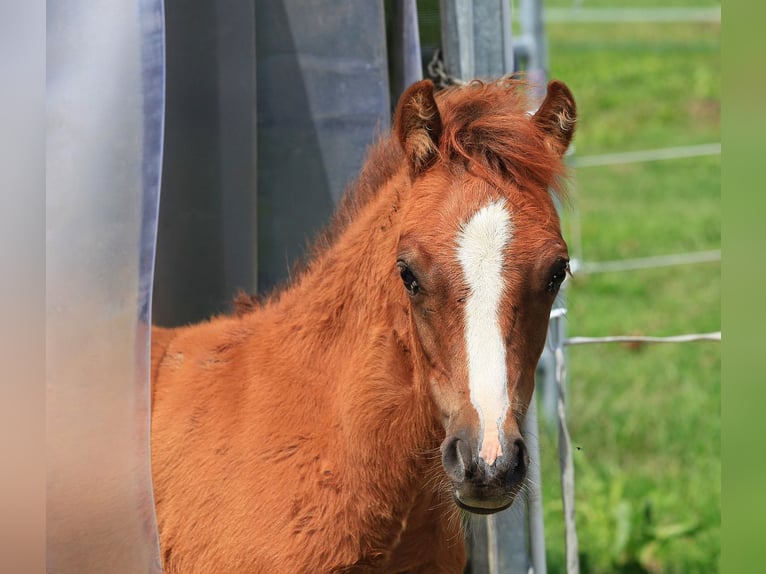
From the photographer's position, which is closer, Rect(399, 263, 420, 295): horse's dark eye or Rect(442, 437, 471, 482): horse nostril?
Rect(442, 437, 471, 482): horse nostril

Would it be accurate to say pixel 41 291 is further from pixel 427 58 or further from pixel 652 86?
pixel 652 86

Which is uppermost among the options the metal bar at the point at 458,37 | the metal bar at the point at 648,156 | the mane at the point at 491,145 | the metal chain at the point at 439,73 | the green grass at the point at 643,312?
the metal bar at the point at 458,37

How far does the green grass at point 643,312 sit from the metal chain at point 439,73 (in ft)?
2.73

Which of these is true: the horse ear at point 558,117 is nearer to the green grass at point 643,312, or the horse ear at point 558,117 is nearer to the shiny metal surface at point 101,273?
the green grass at point 643,312

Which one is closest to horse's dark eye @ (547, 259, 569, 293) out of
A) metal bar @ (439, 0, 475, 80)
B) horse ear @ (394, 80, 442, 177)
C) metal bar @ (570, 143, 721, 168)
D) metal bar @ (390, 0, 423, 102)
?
horse ear @ (394, 80, 442, 177)

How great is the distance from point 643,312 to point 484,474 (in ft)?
19.3

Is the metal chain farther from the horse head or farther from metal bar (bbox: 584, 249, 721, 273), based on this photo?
metal bar (bbox: 584, 249, 721, 273)

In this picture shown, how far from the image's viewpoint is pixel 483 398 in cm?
221

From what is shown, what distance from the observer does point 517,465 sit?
7.23 ft

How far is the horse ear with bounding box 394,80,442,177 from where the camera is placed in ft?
8.36

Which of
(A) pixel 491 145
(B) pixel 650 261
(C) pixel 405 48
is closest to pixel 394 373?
(A) pixel 491 145

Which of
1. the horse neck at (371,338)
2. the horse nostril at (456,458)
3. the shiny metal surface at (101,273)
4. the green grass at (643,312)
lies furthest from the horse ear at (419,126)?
the green grass at (643,312)

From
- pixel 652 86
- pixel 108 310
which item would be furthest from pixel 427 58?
pixel 652 86

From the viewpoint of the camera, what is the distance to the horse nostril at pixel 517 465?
2189 millimetres
